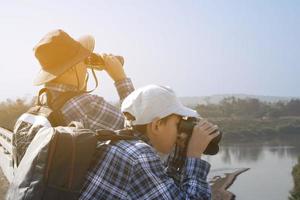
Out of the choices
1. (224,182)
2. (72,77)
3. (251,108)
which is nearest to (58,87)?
(72,77)

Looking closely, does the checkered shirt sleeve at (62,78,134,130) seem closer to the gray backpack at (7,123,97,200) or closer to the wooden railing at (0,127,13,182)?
the gray backpack at (7,123,97,200)

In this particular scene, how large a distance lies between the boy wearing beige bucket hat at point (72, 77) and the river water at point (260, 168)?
32.5 meters

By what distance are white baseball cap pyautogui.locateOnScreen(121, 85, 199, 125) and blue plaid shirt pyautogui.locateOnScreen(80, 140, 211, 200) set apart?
0.44 feet

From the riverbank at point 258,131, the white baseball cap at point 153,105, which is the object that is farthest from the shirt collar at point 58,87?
the riverbank at point 258,131

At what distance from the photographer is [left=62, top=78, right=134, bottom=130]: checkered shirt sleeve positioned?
167cm

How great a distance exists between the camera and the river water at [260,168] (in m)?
34.9

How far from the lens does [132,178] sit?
121 centimetres

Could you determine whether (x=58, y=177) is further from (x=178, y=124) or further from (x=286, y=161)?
(x=286, y=161)

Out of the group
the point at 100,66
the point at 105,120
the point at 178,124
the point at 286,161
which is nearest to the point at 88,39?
the point at 100,66

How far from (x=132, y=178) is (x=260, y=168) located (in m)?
45.9

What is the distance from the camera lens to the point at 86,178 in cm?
123

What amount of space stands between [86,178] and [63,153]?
115 mm

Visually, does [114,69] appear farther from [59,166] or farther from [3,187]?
[3,187]

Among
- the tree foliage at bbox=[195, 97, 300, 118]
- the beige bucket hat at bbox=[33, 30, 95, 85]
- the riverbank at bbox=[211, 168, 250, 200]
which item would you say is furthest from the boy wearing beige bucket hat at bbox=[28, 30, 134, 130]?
the tree foliage at bbox=[195, 97, 300, 118]
